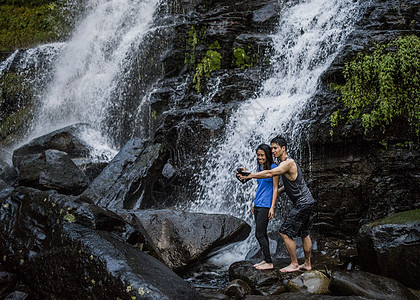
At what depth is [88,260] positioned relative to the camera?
436 centimetres

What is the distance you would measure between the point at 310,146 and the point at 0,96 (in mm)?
17512

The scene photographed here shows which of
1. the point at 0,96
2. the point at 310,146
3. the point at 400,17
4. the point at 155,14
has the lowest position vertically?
the point at 310,146

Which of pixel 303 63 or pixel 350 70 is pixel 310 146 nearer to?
pixel 350 70

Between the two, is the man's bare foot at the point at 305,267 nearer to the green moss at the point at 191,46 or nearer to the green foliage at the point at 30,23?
the green moss at the point at 191,46

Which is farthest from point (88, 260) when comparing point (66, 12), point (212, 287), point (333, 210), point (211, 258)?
point (66, 12)

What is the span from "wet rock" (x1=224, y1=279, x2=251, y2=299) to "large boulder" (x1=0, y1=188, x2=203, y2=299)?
39.3 inches

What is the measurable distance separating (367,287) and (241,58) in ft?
31.9

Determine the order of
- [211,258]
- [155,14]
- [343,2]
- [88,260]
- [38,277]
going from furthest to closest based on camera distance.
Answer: [155,14] → [343,2] → [211,258] → [38,277] → [88,260]

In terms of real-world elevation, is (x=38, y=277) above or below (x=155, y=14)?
below

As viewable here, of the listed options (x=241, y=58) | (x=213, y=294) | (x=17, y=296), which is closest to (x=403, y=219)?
(x=213, y=294)

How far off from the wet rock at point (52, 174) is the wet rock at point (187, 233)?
10.2ft

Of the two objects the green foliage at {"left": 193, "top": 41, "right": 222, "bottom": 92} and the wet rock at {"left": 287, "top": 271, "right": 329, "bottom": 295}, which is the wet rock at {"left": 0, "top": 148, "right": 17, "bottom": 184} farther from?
the wet rock at {"left": 287, "top": 271, "right": 329, "bottom": 295}

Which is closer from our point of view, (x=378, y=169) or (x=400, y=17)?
(x=378, y=169)

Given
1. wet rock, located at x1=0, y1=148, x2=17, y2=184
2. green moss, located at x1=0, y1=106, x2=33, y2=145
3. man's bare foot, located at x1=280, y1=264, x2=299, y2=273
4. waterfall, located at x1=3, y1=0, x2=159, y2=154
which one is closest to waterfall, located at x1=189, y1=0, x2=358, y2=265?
man's bare foot, located at x1=280, y1=264, x2=299, y2=273
